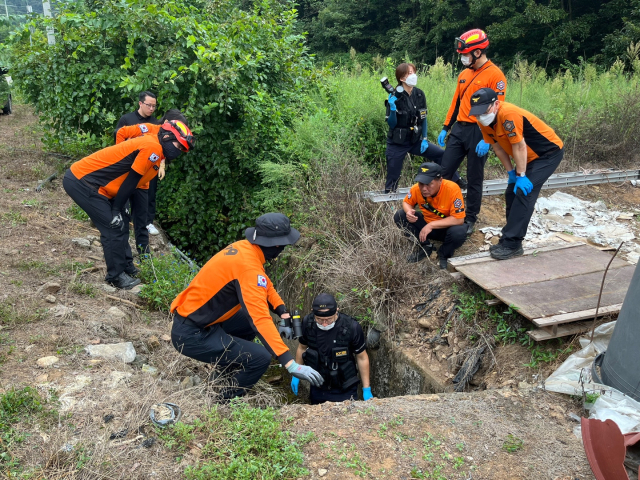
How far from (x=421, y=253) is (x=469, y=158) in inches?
42.9

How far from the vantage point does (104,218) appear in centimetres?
451

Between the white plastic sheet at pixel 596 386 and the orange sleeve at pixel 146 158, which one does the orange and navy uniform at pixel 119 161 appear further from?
the white plastic sheet at pixel 596 386

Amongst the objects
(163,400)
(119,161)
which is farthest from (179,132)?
(163,400)

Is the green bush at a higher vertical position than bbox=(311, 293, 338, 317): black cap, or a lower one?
lower

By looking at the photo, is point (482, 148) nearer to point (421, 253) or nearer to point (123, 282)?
point (421, 253)

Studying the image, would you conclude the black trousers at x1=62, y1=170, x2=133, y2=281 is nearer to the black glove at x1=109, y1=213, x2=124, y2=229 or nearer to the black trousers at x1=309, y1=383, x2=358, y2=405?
the black glove at x1=109, y1=213, x2=124, y2=229

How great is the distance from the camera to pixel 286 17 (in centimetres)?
707

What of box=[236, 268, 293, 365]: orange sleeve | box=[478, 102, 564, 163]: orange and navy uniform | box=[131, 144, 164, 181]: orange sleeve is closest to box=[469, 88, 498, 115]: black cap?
box=[478, 102, 564, 163]: orange and navy uniform

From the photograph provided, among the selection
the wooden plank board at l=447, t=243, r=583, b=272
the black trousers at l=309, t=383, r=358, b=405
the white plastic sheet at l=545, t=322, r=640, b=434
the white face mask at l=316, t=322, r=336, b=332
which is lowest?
the black trousers at l=309, t=383, r=358, b=405

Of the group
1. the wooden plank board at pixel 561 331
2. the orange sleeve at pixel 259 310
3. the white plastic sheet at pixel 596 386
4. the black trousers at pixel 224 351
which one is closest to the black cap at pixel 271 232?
the orange sleeve at pixel 259 310

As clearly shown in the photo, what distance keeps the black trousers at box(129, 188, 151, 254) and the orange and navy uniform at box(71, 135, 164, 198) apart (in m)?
0.62

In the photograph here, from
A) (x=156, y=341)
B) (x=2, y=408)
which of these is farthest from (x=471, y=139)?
(x=2, y=408)

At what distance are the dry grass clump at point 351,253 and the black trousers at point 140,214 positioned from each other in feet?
5.28

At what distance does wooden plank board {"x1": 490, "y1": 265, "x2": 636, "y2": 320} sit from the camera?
3627 mm
